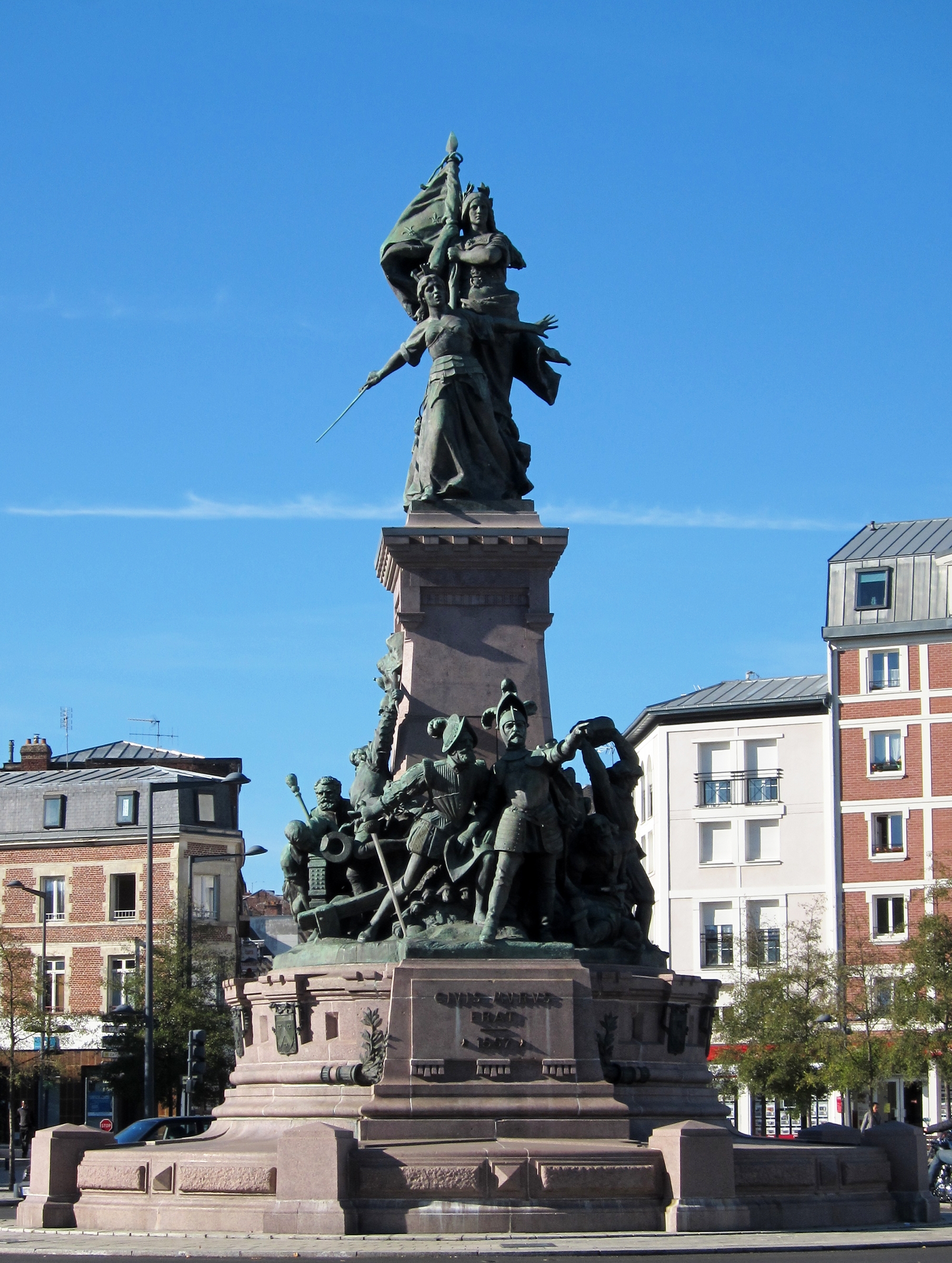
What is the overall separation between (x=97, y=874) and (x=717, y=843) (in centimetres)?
2148

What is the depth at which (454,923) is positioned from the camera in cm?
2083

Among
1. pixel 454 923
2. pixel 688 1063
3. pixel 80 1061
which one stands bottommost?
pixel 80 1061

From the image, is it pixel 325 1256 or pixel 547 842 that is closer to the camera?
pixel 325 1256

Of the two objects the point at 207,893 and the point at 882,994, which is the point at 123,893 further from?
the point at 882,994

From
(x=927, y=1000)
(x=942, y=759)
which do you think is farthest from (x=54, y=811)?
(x=927, y=1000)

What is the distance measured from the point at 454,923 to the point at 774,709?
48099 millimetres

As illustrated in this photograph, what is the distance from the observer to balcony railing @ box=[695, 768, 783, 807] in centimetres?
6756

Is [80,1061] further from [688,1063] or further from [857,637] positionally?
[688,1063]

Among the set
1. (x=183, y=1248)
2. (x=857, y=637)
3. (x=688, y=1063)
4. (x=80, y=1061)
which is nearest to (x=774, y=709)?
(x=857, y=637)

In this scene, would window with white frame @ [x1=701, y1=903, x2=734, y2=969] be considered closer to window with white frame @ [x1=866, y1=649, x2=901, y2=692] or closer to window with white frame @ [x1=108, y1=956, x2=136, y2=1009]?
window with white frame @ [x1=866, y1=649, x2=901, y2=692]

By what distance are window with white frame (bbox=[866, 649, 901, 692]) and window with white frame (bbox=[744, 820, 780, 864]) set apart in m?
5.72

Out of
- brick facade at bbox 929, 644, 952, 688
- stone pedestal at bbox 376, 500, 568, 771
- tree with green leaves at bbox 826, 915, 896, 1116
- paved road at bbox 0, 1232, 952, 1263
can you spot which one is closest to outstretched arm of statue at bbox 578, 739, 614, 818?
stone pedestal at bbox 376, 500, 568, 771

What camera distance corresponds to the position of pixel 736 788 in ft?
225

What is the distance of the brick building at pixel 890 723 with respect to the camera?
63.3m
